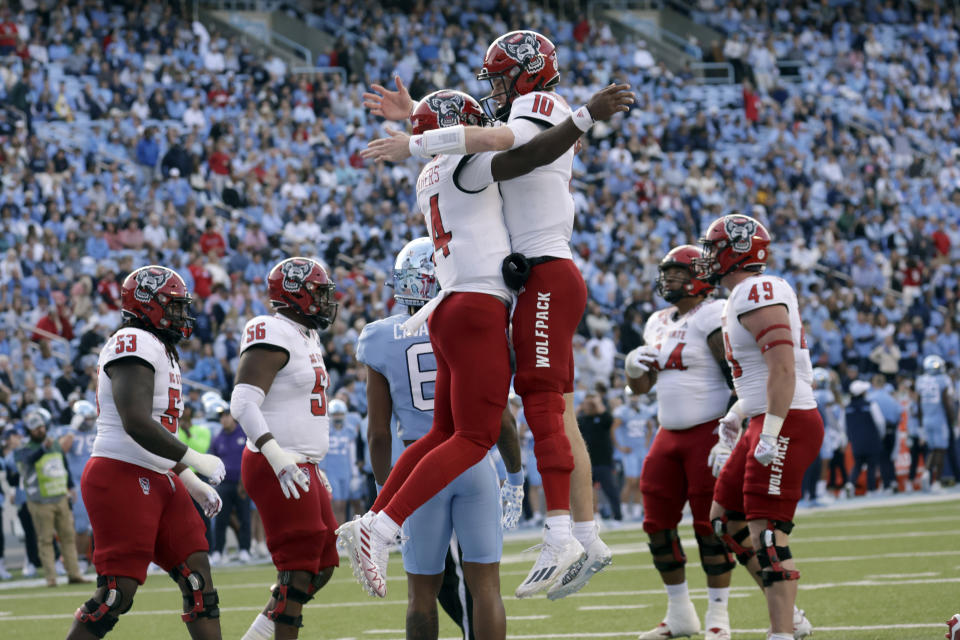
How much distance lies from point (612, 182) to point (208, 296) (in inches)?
390

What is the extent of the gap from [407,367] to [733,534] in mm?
2084

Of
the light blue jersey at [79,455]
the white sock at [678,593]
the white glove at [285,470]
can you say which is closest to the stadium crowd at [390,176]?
the light blue jersey at [79,455]

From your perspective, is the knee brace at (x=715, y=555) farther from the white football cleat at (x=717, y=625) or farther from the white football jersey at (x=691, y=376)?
the white football jersey at (x=691, y=376)

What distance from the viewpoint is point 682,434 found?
325 inches

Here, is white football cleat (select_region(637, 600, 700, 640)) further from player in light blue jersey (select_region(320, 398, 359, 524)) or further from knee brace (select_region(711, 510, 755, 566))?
player in light blue jersey (select_region(320, 398, 359, 524))

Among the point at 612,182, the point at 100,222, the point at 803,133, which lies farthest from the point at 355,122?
the point at 803,133

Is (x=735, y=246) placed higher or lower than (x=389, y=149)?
lower

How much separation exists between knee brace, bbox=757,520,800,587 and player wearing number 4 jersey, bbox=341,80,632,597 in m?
1.65

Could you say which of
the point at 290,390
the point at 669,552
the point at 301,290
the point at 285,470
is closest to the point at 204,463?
the point at 285,470

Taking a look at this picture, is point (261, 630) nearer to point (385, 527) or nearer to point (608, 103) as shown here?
point (385, 527)

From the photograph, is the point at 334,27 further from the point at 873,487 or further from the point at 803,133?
the point at 873,487

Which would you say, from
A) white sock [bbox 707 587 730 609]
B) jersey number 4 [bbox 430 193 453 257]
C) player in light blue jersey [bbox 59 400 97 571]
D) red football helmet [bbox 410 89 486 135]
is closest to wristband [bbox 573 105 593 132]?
red football helmet [bbox 410 89 486 135]

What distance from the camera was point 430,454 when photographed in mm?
5535

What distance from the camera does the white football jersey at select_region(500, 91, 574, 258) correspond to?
5672 mm
